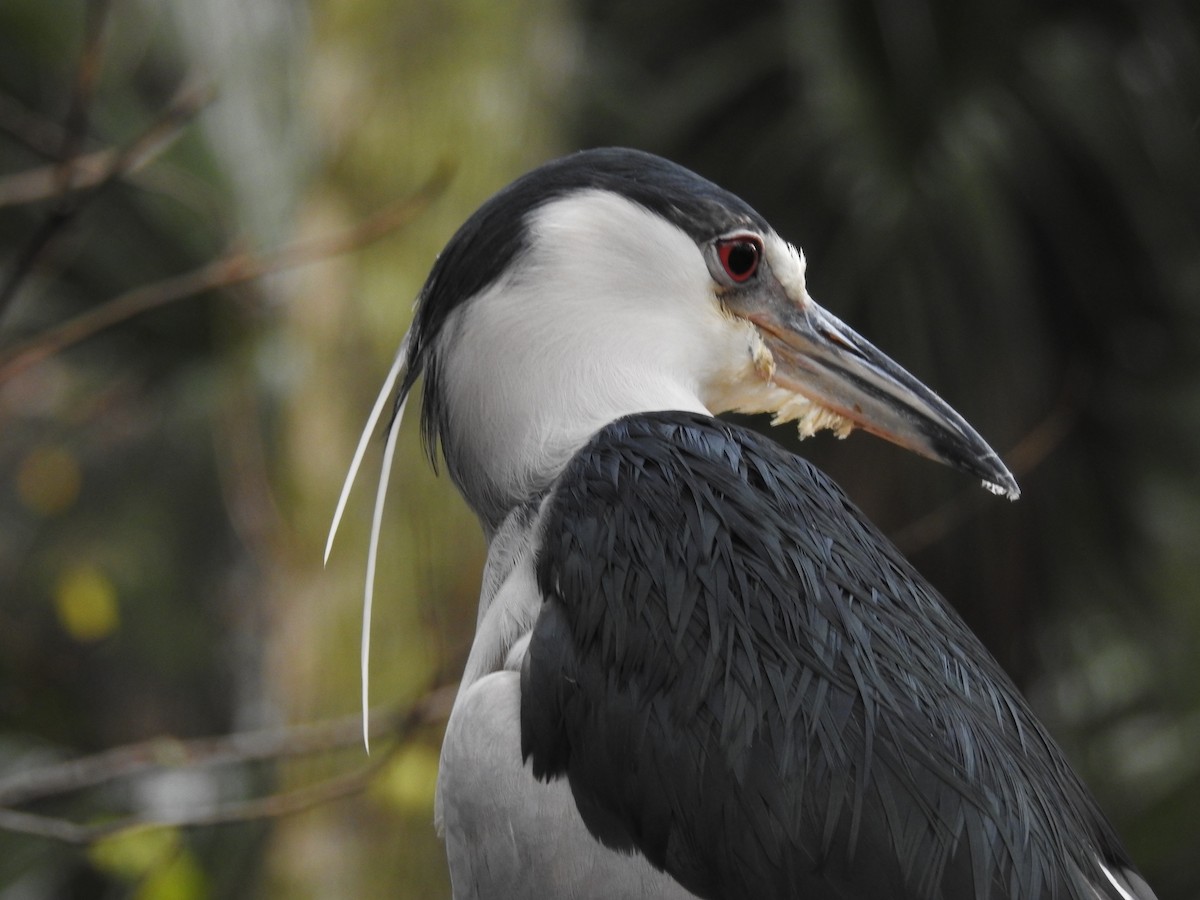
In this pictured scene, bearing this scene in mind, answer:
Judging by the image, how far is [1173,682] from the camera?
572cm

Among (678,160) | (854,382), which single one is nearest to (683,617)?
(854,382)

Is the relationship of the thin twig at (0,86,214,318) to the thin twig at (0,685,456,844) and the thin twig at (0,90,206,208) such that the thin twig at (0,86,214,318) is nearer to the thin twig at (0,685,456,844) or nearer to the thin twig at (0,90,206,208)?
the thin twig at (0,90,206,208)

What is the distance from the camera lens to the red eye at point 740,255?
2.16 m

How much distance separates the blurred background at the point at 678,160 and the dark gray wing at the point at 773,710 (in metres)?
1.03

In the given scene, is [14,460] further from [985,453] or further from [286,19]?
[985,453]

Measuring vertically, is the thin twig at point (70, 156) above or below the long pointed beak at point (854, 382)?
above

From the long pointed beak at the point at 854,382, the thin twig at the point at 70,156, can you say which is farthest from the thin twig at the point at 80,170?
the long pointed beak at the point at 854,382

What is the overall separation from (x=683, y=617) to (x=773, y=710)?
0.15 meters

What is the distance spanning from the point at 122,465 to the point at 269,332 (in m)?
4.77

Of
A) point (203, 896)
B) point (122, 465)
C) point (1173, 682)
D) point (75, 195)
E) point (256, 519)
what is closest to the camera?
point (75, 195)

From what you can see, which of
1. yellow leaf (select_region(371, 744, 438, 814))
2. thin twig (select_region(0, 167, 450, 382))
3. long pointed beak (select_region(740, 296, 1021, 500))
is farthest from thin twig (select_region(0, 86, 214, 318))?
yellow leaf (select_region(371, 744, 438, 814))

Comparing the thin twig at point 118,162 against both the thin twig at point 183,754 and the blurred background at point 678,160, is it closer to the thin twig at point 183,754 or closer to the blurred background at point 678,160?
the blurred background at point 678,160

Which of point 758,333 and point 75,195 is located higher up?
point 75,195

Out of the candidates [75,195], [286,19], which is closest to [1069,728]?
[286,19]
